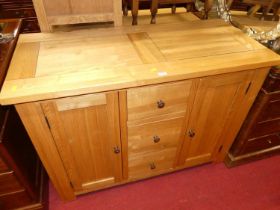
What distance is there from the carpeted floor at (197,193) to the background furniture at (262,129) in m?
0.11

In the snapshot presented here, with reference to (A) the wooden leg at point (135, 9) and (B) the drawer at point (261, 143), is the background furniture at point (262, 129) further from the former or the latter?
(A) the wooden leg at point (135, 9)

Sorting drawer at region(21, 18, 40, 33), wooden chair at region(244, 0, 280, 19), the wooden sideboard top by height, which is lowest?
drawer at region(21, 18, 40, 33)

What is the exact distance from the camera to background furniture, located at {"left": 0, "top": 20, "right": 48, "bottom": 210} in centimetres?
90

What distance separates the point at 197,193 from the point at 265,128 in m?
0.59

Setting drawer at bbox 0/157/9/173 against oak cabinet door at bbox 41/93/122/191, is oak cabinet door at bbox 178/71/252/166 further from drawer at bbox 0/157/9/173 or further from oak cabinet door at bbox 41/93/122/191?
drawer at bbox 0/157/9/173

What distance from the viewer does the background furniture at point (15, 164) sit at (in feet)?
2.94

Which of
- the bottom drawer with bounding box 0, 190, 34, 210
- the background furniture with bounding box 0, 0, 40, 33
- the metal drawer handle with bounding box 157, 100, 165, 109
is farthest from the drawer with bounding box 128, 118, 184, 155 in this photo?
the background furniture with bounding box 0, 0, 40, 33

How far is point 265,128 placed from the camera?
1379 millimetres

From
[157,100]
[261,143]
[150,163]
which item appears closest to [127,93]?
[157,100]

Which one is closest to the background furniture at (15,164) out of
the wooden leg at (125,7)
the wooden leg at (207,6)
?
the wooden leg at (125,7)

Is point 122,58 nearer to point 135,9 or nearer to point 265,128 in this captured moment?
point 135,9

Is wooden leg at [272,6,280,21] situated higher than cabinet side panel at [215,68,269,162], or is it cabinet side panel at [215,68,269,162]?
wooden leg at [272,6,280,21]

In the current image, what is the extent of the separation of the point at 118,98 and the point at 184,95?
1.00 ft

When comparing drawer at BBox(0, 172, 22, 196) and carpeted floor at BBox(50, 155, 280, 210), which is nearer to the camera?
drawer at BBox(0, 172, 22, 196)
